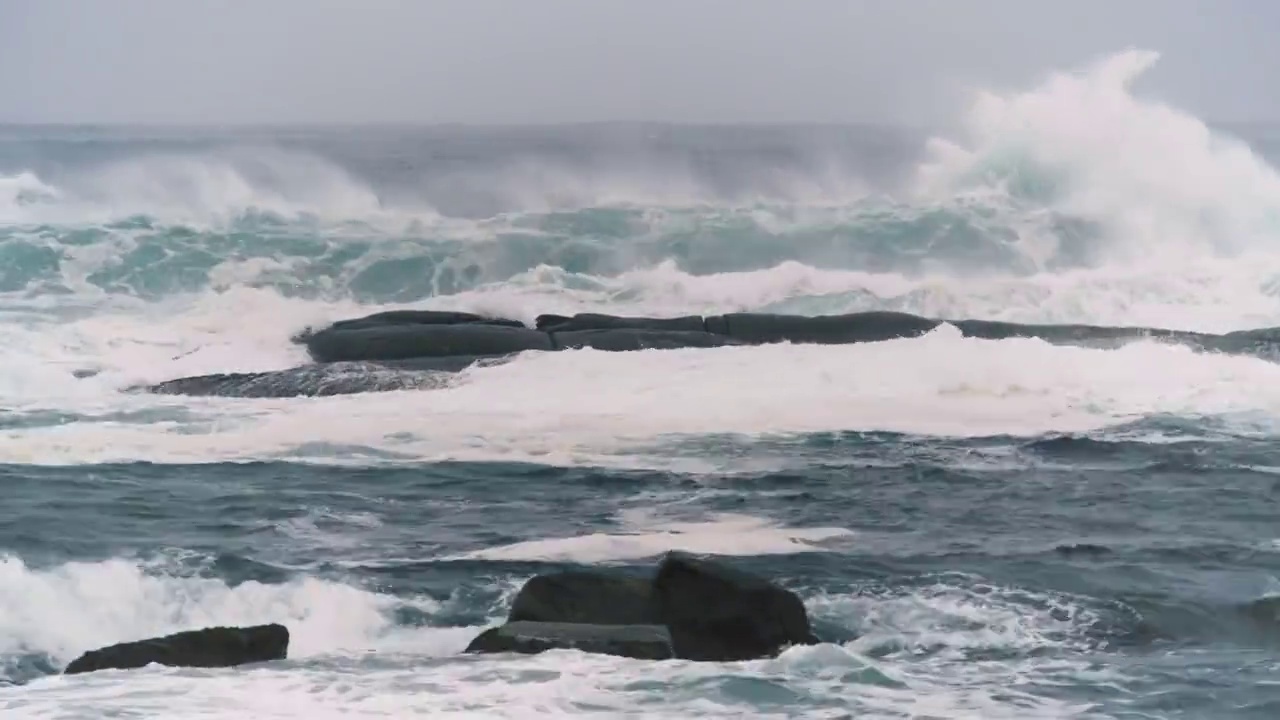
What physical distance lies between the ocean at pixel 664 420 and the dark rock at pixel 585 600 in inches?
9.0

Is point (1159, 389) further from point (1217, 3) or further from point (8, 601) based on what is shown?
point (8, 601)

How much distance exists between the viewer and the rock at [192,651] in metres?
4.59

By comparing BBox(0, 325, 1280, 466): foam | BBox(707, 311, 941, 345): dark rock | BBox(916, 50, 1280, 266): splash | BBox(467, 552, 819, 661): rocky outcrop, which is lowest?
BBox(467, 552, 819, 661): rocky outcrop

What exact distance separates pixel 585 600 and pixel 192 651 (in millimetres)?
1255

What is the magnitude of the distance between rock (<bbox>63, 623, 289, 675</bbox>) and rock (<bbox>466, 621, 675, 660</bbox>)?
2.16ft

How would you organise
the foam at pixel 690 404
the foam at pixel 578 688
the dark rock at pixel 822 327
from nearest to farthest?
the foam at pixel 578 688 → the foam at pixel 690 404 → the dark rock at pixel 822 327

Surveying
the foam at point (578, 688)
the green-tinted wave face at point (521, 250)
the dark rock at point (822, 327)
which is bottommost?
the foam at point (578, 688)

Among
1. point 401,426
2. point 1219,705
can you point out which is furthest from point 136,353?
point 1219,705

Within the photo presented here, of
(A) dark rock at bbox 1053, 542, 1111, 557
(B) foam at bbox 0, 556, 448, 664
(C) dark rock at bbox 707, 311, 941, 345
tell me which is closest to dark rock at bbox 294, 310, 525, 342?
(C) dark rock at bbox 707, 311, 941, 345

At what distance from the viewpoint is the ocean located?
15.3 feet

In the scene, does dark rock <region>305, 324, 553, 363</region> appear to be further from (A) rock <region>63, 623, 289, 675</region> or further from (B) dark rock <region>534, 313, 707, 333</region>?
(A) rock <region>63, 623, 289, 675</region>

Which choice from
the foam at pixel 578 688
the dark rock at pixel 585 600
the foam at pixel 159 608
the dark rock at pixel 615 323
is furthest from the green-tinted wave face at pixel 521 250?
the foam at pixel 578 688

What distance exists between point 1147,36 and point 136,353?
17.9ft

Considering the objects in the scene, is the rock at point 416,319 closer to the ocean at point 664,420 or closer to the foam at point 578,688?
the ocean at point 664,420
